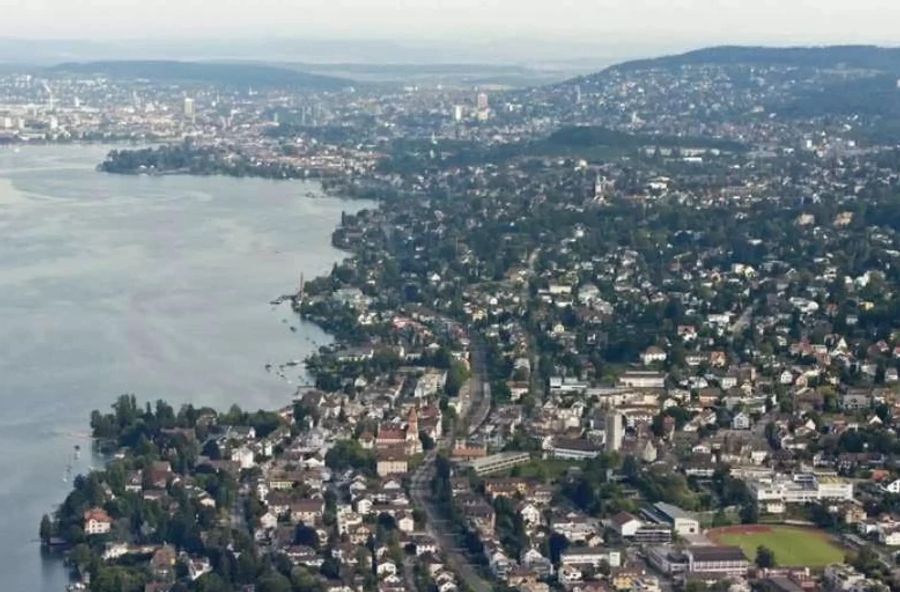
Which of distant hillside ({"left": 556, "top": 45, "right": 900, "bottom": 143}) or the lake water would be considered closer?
the lake water

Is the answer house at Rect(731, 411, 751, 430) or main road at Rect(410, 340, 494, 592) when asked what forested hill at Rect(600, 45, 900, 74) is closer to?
Result: main road at Rect(410, 340, 494, 592)

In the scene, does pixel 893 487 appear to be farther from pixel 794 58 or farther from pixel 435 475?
pixel 794 58

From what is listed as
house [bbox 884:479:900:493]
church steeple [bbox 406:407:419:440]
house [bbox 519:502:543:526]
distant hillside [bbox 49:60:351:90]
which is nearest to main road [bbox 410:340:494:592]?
church steeple [bbox 406:407:419:440]

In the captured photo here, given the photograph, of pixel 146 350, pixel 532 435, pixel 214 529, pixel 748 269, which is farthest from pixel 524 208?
pixel 214 529

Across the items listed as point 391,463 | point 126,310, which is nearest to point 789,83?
point 126,310

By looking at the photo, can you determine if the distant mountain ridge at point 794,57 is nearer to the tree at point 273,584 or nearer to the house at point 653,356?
the house at point 653,356

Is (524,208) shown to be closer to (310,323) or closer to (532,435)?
(310,323)
